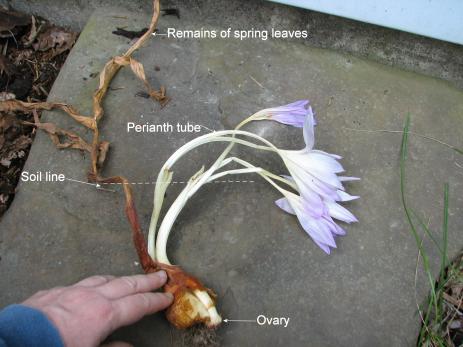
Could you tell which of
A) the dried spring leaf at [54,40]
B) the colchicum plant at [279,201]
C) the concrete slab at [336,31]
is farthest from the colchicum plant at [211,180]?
the dried spring leaf at [54,40]

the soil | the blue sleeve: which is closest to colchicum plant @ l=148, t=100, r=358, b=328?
the blue sleeve

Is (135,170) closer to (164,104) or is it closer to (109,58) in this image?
(164,104)

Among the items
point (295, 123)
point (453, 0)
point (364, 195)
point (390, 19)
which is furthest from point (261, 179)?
point (453, 0)

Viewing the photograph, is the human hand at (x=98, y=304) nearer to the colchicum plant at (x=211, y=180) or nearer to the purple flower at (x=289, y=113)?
the colchicum plant at (x=211, y=180)

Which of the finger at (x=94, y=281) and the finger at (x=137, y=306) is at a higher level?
the finger at (x=94, y=281)

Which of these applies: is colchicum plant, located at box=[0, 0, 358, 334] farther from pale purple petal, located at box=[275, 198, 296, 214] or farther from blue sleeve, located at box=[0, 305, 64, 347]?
blue sleeve, located at box=[0, 305, 64, 347]

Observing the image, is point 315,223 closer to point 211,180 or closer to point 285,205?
point 285,205

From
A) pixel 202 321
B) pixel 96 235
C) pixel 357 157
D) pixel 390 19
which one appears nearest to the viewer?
pixel 202 321
